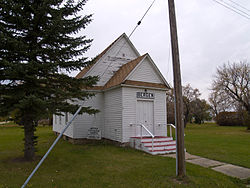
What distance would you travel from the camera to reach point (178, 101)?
6016mm

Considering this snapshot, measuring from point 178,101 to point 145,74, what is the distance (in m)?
6.82

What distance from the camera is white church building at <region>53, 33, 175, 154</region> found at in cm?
1148

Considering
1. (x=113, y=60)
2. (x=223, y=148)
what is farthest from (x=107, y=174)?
(x=113, y=60)

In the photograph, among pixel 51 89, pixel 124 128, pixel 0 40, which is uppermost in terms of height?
pixel 0 40

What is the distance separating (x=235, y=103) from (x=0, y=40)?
116 ft

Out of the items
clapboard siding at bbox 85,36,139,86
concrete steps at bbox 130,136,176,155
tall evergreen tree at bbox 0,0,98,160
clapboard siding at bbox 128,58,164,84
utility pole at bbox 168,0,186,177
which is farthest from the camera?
clapboard siding at bbox 85,36,139,86

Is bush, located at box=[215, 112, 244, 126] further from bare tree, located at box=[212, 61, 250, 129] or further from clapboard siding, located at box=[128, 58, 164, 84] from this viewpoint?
clapboard siding, located at box=[128, 58, 164, 84]

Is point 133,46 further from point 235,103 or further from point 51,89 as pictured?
point 235,103

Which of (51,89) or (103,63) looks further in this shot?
(103,63)

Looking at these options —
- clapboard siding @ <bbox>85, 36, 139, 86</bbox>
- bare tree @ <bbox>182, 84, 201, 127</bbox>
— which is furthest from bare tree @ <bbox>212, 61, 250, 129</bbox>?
clapboard siding @ <bbox>85, 36, 139, 86</bbox>

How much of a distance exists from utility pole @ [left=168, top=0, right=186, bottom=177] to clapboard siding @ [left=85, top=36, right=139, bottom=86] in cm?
850

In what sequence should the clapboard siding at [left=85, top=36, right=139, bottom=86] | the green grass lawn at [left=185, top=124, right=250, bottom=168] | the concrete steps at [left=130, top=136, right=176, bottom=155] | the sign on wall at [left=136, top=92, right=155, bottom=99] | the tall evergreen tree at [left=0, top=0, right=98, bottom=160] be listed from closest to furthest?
1. the tall evergreen tree at [left=0, top=0, right=98, bottom=160]
2. the green grass lawn at [left=185, top=124, right=250, bottom=168]
3. the concrete steps at [left=130, top=136, right=176, bottom=155]
4. the sign on wall at [left=136, top=92, right=155, bottom=99]
5. the clapboard siding at [left=85, top=36, right=139, bottom=86]

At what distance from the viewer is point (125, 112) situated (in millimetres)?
11570

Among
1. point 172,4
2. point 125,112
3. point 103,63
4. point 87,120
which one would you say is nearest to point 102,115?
point 87,120
